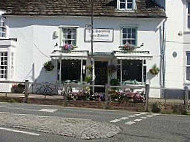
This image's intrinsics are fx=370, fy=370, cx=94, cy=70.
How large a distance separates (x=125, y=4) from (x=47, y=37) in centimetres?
645

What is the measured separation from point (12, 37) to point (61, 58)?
440 cm

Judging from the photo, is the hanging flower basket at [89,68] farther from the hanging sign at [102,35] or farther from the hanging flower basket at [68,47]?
the hanging sign at [102,35]

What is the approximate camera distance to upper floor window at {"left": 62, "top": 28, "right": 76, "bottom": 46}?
2817cm

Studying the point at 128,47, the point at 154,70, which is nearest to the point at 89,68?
the point at 128,47

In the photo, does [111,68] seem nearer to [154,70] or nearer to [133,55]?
[133,55]

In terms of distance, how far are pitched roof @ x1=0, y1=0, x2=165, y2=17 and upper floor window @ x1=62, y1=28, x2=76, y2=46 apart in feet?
4.02

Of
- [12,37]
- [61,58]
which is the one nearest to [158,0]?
[61,58]

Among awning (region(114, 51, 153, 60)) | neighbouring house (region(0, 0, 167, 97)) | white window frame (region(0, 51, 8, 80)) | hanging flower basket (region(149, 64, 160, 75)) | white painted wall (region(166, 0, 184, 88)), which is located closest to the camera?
awning (region(114, 51, 153, 60))

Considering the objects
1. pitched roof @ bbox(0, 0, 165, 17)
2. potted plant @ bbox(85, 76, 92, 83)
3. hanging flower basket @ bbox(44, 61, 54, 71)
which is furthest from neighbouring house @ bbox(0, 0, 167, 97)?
potted plant @ bbox(85, 76, 92, 83)

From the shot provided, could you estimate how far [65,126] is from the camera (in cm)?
1160

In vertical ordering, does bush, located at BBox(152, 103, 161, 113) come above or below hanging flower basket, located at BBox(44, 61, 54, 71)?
below

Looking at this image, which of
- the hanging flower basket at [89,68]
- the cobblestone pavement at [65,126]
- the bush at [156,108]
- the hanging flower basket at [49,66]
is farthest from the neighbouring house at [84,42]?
the cobblestone pavement at [65,126]

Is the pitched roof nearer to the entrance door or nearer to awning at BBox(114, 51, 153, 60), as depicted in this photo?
awning at BBox(114, 51, 153, 60)

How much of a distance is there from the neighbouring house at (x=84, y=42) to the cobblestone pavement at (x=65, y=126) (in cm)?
1459
